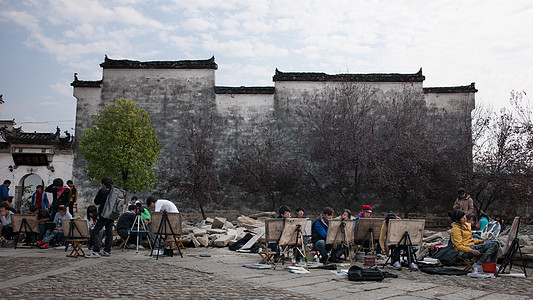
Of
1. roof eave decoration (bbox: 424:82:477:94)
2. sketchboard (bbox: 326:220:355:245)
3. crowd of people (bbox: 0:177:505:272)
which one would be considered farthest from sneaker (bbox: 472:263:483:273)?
roof eave decoration (bbox: 424:82:477:94)

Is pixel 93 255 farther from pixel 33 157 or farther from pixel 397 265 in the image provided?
pixel 33 157

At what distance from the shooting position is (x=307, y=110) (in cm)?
2088

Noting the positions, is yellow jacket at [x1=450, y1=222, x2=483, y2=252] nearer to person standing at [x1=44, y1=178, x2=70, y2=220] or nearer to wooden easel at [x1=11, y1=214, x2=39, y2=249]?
person standing at [x1=44, y1=178, x2=70, y2=220]

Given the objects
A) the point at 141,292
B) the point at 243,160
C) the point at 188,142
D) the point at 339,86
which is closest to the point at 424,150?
the point at 339,86

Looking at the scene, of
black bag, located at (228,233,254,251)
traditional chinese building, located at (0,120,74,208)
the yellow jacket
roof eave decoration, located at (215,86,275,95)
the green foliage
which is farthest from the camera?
traditional chinese building, located at (0,120,74,208)

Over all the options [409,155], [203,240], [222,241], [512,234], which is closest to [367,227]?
[512,234]

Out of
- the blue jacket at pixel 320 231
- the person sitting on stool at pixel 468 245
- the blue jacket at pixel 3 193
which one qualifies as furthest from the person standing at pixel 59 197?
the person sitting on stool at pixel 468 245

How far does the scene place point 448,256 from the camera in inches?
303

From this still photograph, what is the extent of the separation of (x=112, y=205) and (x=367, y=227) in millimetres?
4955

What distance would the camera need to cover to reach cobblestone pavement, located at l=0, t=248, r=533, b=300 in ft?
16.8

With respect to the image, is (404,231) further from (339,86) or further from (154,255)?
(339,86)

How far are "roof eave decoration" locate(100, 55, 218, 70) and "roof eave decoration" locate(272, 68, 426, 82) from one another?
351 cm

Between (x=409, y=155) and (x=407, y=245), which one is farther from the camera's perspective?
(x=409, y=155)

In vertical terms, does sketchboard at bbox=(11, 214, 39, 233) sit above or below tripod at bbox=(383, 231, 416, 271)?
below
